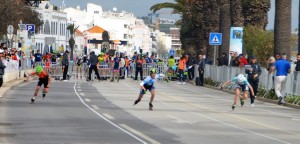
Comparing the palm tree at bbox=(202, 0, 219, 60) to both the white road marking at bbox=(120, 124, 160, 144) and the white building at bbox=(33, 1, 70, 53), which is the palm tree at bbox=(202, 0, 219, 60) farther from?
the white building at bbox=(33, 1, 70, 53)

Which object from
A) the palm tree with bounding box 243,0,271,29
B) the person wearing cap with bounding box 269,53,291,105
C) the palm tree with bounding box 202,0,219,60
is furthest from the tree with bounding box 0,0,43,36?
the person wearing cap with bounding box 269,53,291,105

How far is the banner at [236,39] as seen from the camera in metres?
49.4

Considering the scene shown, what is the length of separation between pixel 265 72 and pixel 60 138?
23.7m

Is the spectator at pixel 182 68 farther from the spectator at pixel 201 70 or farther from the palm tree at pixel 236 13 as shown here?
the palm tree at pixel 236 13

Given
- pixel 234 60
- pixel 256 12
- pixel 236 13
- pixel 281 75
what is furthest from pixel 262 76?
pixel 256 12

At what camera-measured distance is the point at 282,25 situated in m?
41.0

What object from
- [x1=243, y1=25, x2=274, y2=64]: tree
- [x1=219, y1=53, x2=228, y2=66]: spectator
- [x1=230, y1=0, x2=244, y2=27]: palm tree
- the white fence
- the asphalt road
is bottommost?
the asphalt road

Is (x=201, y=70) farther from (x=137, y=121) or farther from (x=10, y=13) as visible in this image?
(x=10, y=13)

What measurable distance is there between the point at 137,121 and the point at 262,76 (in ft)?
60.5

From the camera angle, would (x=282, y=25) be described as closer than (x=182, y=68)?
Yes

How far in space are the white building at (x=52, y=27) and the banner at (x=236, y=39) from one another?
98.7 metres

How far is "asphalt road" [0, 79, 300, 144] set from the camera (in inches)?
760

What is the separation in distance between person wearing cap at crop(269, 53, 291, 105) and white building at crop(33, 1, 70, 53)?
371 ft

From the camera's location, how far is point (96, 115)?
85.4 feet
